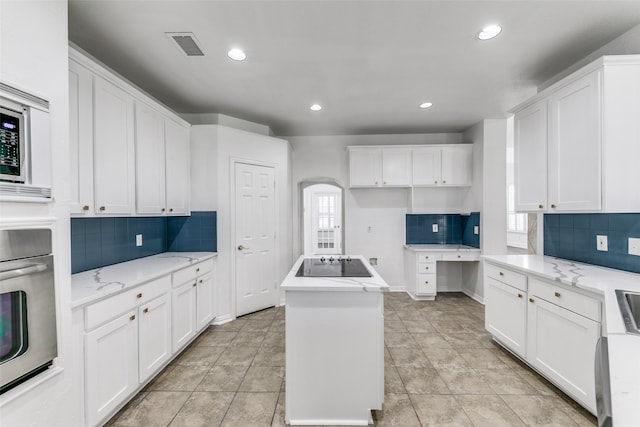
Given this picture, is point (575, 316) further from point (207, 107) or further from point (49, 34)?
point (207, 107)

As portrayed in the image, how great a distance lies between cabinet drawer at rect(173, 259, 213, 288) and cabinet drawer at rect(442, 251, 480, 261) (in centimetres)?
337

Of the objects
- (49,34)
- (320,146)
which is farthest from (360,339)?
(320,146)

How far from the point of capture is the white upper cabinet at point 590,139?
189 cm

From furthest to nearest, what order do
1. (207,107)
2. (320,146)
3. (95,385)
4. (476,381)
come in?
(320,146) → (207,107) → (476,381) → (95,385)

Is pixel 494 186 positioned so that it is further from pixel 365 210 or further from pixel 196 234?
pixel 196 234

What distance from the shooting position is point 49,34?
1403mm

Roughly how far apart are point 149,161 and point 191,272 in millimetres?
1164

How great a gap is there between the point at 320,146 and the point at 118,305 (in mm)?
3740

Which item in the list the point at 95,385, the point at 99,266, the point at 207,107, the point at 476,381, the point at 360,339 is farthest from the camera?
the point at 207,107

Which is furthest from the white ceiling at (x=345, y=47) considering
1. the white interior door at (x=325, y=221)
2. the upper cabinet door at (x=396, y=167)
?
the white interior door at (x=325, y=221)

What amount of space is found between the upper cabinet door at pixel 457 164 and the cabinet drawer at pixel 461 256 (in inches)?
43.6

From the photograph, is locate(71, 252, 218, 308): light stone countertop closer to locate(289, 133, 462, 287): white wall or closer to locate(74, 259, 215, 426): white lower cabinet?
locate(74, 259, 215, 426): white lower cabinet

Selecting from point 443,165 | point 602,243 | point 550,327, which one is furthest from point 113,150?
point 443,165

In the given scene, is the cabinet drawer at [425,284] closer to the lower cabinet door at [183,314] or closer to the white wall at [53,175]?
the lower cabinet door at [183,314]
